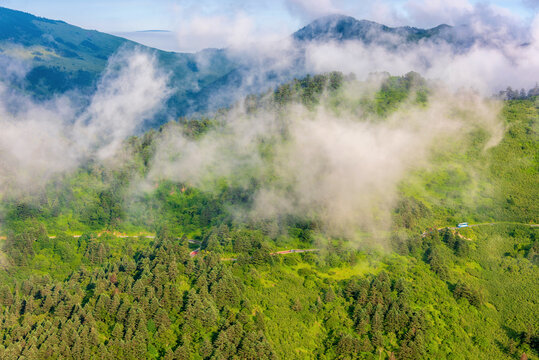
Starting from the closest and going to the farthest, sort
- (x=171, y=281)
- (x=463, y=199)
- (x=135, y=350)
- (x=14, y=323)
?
1. (x=135, y=350)
2. (x=14, y=323)
3. (x=171, y=281)
4. (x=463, y=199)

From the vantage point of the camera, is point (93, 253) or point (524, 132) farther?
point (524, 132)

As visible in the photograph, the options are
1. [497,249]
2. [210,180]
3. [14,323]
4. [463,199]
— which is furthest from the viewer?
[210,180]

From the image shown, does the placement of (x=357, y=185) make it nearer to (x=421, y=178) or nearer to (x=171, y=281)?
(x=421, y=178)

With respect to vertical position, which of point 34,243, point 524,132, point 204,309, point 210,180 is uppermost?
point 524,132

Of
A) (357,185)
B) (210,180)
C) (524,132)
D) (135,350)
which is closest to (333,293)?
(135,350)

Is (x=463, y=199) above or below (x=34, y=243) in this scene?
above

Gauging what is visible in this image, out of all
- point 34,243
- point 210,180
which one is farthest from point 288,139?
point 34,243
